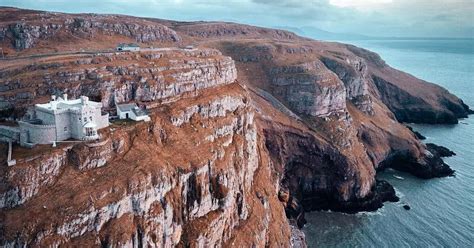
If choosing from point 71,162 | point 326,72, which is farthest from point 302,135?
point 71,162

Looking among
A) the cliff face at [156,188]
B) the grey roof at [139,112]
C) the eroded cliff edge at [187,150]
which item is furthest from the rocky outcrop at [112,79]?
the grey roof at [139,112]

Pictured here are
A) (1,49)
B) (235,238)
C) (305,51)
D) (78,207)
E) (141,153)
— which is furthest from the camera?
(305,51)

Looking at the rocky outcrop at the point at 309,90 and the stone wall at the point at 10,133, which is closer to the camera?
the stone wall at the point at 10,133

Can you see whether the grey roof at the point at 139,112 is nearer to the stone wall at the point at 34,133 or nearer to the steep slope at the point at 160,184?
the steep slope at the point at 160,184

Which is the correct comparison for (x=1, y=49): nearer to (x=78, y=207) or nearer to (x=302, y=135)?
(x=78, y=207)

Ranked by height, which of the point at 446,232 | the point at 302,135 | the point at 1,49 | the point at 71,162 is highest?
the point at 1,49

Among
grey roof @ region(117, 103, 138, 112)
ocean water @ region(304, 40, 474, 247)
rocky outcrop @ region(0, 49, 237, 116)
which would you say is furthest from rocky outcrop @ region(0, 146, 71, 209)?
ocean water @ region(304, 40, 474, 247)

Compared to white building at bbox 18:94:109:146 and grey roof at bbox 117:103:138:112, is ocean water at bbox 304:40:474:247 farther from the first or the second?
white building at bbox 18:94:109:146

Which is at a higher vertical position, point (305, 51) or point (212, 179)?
point (305, 51)
